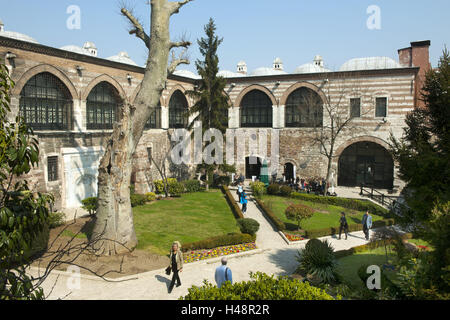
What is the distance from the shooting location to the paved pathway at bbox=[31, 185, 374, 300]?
9.13 metres

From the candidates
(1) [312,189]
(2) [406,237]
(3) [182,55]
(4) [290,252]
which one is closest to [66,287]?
(4) [290,252]

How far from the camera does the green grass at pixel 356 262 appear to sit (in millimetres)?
10382

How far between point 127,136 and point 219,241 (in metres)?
5.23

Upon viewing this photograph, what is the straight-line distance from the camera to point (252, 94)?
1166 inches

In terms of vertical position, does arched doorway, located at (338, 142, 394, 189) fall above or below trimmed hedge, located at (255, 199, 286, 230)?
above

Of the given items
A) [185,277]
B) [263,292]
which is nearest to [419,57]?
[185,277]

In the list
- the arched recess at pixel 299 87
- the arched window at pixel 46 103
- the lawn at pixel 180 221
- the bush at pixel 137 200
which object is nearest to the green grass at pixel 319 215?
the lawn at pixel 180 221

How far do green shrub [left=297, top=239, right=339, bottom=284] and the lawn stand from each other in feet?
16.2

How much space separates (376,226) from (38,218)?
17.0 meters

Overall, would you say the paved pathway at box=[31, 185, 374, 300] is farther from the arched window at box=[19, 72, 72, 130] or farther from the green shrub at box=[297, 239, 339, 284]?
the arched window at box=[19, 72, 72, 130]

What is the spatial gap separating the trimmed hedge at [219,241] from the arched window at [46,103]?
10.7 metres

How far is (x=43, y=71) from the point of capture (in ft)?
56.0

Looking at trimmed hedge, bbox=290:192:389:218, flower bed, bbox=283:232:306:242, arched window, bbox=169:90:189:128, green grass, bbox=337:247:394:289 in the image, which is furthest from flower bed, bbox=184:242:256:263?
arched window, bbox=169:90:189:128

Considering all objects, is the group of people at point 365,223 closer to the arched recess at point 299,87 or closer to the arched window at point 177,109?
the arched recess at point 299,87
